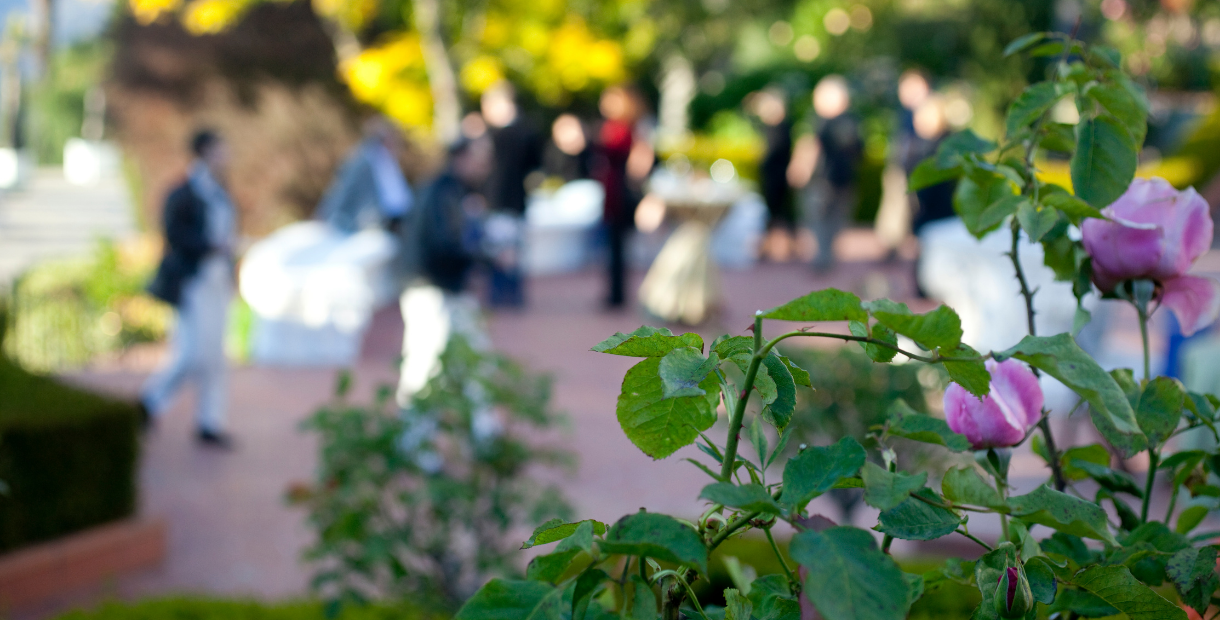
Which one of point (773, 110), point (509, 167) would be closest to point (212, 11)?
point (509, 167)

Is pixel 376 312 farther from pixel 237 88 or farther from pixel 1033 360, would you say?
pixel 1033 360

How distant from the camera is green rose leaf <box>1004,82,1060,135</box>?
870 millimetres

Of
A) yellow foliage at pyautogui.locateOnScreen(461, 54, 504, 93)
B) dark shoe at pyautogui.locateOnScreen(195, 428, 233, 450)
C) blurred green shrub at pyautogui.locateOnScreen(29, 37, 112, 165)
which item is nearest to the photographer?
dark shoe at pyautogui.locateOnScreen(195, 428, 233, 450)

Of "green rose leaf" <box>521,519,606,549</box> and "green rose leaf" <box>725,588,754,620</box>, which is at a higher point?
"green rose leaf" <box>521,519,606,549</box>

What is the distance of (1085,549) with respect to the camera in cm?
91

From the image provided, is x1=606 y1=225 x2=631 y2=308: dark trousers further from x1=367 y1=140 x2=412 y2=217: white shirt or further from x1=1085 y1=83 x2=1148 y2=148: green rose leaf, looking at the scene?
x1=1085 y1=83 x2=1148 y2=148: green rose leaf

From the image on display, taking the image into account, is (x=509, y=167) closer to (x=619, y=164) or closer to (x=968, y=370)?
(x=619, y=164)

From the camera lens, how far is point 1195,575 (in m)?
Answer: 0.81

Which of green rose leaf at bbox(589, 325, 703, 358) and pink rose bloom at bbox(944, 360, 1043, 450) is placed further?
pink rose bloom at bbox(944, 360, 1043, 450)

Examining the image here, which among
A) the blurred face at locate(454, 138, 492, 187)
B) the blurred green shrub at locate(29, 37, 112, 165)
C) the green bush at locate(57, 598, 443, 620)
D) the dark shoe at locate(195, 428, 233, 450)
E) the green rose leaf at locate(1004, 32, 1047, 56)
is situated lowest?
the dark shoe at locate(195, 428, 233, 450)

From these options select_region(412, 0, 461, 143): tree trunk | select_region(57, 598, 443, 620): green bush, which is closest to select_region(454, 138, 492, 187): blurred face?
select_region(57, 598, 443, 620): green bush

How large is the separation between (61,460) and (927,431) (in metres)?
4.26

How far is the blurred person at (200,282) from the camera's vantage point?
5.63 metres

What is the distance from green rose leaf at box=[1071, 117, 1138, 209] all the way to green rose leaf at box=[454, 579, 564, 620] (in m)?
0.54
